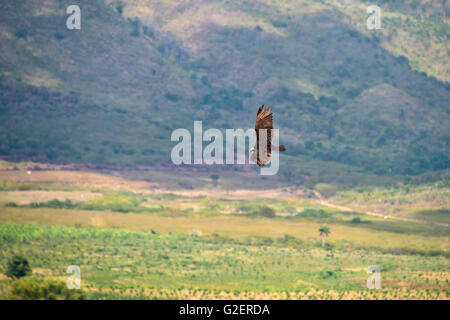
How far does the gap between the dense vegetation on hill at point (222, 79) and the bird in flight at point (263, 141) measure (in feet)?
365

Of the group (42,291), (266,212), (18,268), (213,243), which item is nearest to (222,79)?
(266,212)

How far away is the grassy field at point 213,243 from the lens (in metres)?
73.1

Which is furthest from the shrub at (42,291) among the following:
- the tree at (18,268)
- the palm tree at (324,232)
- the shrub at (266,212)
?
the shrub at (266,212)

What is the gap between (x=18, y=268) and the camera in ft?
237

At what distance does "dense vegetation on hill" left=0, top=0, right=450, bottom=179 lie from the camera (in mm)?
145625

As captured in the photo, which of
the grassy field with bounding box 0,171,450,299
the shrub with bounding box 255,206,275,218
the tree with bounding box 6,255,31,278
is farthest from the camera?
the shrub with bounding box 255,206,275,218

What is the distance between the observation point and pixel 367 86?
174 metres

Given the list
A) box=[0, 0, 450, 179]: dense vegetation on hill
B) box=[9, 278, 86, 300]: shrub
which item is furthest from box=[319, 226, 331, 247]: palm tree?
box=[0, 0, 450, 179]: dense vegetation on hill

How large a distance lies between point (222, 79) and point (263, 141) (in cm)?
15280

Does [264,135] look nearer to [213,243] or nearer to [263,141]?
[263,141]

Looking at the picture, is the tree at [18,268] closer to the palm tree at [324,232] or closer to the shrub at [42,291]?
the shrub at [42,291]

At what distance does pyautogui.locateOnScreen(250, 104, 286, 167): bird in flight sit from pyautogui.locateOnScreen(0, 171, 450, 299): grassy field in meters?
43.2

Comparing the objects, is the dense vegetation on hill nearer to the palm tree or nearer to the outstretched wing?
the palm tree
